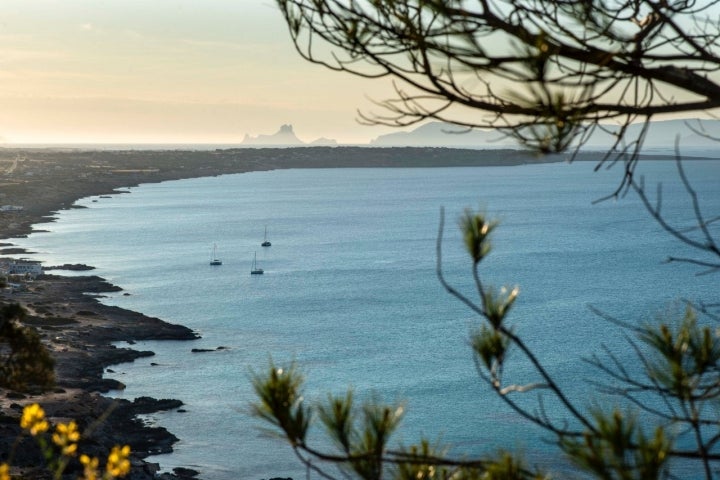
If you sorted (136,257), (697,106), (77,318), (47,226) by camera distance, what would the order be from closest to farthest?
(697,106) → (77,318) → (136,257) → (47,226)

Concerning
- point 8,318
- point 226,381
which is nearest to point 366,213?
point 226,381

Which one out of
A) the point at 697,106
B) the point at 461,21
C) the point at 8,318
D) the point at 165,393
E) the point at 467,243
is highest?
the point at 461,21

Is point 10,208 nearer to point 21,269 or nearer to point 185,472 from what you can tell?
point 21,269

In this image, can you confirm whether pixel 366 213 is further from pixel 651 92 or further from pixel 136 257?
pixel 651 92

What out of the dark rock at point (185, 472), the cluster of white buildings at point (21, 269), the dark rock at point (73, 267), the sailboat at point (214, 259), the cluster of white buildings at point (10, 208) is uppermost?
the cluster of white buildings at point (10, 208)

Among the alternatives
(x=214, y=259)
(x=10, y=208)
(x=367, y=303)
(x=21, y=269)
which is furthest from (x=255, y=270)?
(x=10, y=208)

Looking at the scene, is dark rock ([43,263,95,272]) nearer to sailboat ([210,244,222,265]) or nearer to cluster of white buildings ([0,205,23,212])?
sailboat ([210,244,222,265])

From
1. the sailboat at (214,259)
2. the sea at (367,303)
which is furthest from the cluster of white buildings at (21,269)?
the sailboat at (214,259)

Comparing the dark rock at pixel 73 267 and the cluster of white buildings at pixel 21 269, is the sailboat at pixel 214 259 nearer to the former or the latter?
the dark rock at pixel 73 267
